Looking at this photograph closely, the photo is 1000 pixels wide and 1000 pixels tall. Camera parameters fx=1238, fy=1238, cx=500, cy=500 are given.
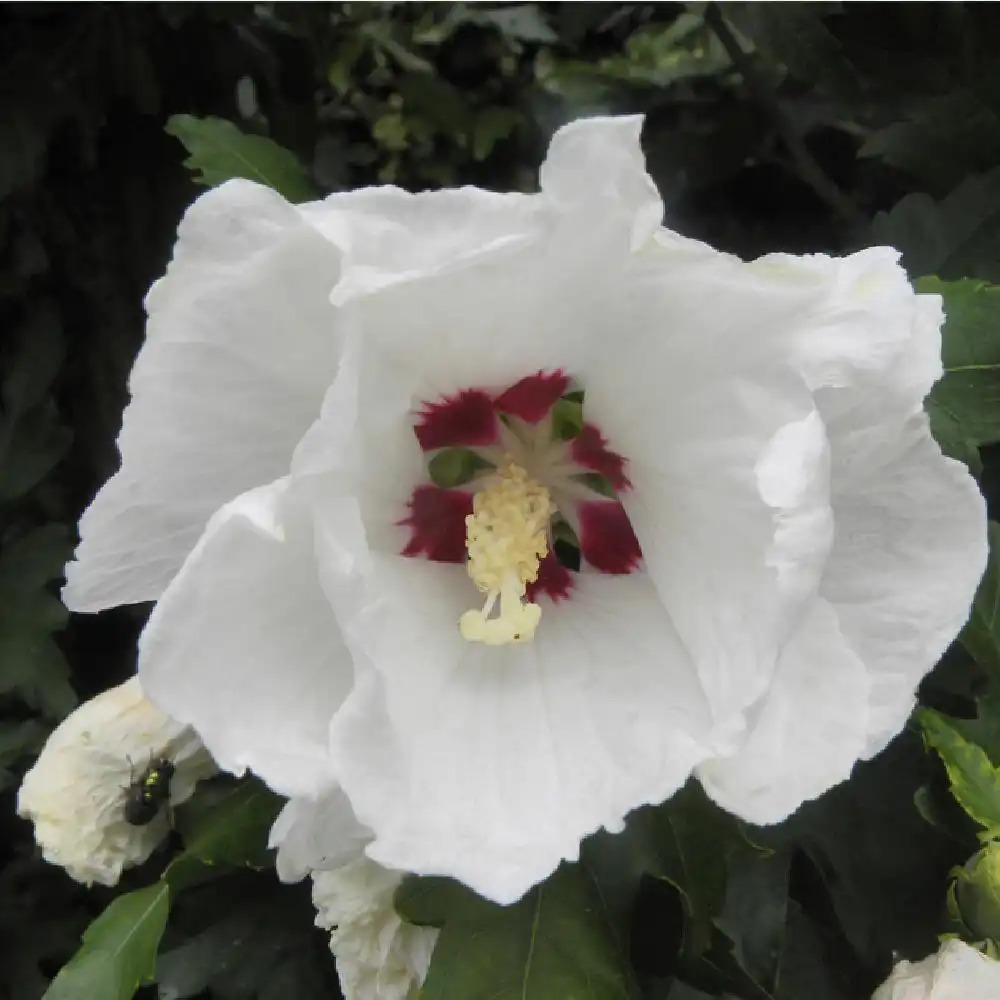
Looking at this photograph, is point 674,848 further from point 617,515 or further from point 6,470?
point 6,470

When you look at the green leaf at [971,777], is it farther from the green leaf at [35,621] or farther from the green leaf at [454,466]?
the green leaf at [35,621]

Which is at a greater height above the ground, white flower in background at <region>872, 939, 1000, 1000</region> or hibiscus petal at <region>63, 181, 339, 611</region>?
hibiscus petal at <region>63, 181, 339, 611</region>

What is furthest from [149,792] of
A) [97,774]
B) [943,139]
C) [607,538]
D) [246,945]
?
[943,139]

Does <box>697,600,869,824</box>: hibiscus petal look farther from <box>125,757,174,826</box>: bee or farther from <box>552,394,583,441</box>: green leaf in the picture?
<box>125,757,174,826</box>: bee

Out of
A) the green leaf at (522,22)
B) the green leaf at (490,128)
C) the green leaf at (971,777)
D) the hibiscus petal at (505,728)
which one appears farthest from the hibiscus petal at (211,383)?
the green leaf at (522,22)

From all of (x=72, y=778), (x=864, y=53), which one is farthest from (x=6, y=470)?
(x=864, y=53)

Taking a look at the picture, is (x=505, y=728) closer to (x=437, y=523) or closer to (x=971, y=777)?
(x=437, y=523)

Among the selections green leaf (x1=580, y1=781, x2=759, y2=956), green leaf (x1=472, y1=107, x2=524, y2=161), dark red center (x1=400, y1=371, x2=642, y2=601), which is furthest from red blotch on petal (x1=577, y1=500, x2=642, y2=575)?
green leaf (x1=472, y1=107, x2=524, y2=161)
